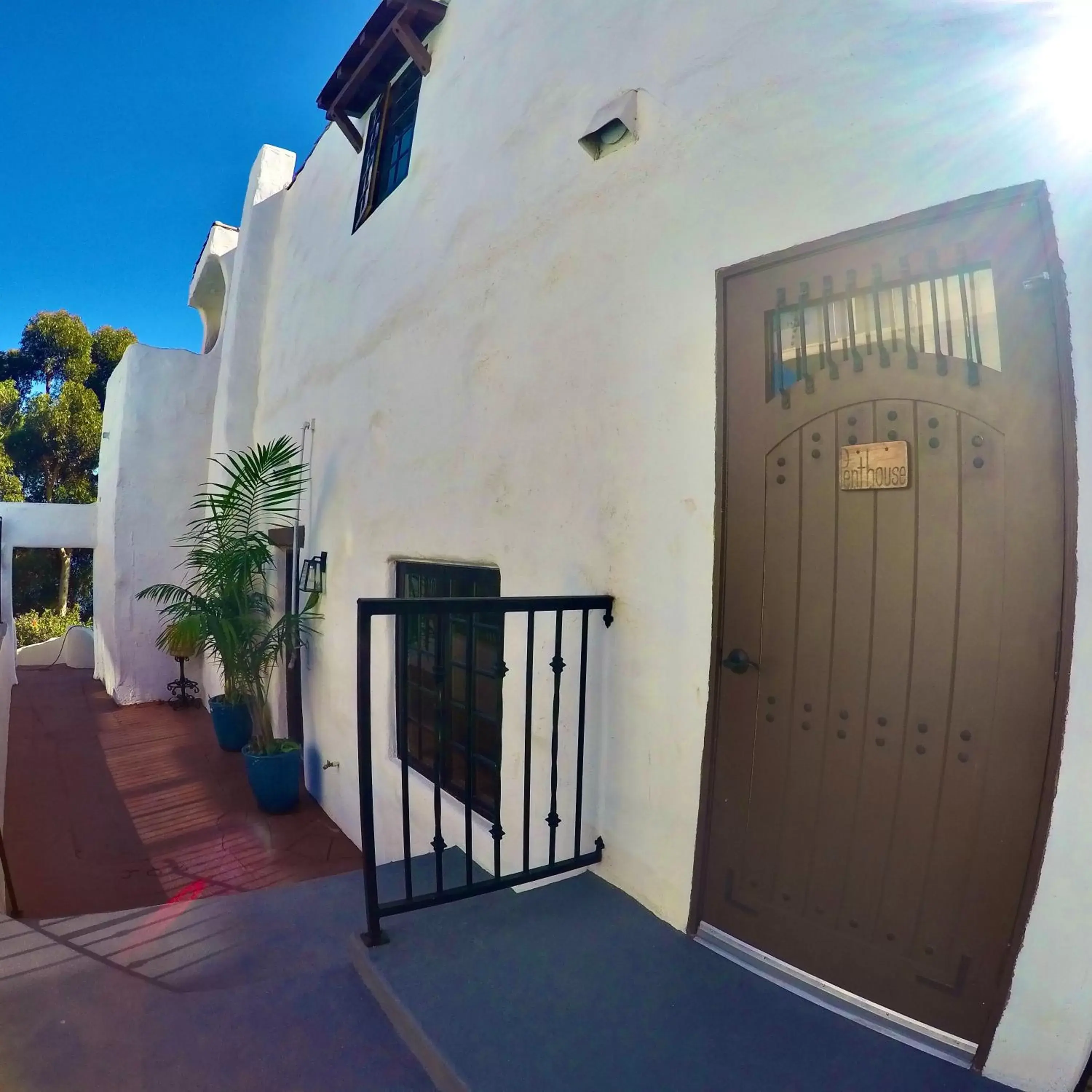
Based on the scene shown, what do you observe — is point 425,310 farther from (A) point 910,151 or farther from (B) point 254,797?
(B) point 254,797

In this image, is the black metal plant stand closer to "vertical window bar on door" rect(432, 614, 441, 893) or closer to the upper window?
the upper window

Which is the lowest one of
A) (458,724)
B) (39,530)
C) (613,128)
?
(458,724)

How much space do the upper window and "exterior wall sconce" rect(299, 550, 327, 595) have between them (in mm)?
2437

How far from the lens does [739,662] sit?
1854 mm

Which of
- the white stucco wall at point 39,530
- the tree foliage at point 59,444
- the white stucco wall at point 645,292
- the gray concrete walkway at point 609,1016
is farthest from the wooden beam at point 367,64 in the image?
the tree foliage at point 59,444

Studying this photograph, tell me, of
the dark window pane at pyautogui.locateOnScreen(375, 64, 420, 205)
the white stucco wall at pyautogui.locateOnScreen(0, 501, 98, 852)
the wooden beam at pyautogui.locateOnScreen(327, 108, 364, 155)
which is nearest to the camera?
the dark window pane at pyautogui.locateOnScreen(375, 64, 420, 205)

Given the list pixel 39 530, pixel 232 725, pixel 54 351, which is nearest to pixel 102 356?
pixel 54 351

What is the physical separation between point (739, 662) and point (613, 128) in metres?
1.87

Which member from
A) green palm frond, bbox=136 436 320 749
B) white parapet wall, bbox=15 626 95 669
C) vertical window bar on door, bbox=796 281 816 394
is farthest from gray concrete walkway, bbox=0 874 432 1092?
white parapet wall, bbox=15 626 95 669

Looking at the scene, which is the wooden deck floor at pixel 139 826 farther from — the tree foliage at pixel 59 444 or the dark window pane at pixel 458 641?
the tree foliage at pixel 59 444

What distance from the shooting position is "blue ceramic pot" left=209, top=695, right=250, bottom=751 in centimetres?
664

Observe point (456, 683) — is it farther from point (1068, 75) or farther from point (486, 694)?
point (1068, 75)

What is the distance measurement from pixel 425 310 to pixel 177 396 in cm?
735

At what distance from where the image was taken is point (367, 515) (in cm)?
434
